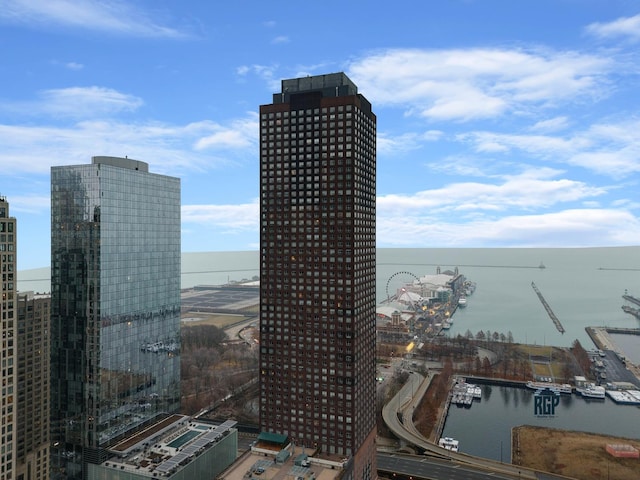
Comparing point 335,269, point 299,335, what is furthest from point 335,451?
point 335,269

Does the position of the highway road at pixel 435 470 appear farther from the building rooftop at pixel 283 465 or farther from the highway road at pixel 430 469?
the building rooftop at pixel 283 465

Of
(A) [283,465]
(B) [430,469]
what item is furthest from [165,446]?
(B) [430,469]

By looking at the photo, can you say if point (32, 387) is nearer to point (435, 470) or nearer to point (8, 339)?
point (8, 339)

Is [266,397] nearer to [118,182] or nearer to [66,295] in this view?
[66,295]

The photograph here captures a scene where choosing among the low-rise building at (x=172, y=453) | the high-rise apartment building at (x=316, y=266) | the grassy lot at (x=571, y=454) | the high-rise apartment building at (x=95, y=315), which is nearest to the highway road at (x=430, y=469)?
the grassy lot at (x=571, y=454)

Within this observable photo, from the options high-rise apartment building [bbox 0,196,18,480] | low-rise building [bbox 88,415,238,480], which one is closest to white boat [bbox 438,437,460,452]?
low-rise building [bbox 88,415,238,480]
